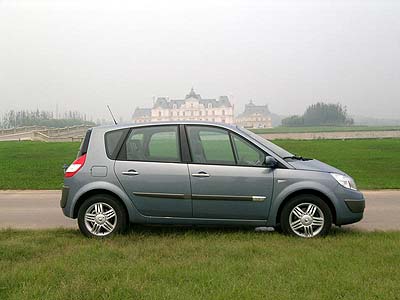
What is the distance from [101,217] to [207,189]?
1.51m

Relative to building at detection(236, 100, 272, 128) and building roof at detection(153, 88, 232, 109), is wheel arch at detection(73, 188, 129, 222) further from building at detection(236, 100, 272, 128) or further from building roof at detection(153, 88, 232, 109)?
building at detection(236, 100, 272, 128)

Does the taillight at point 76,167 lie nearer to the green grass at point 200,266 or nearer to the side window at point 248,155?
the green grass at point 200,266

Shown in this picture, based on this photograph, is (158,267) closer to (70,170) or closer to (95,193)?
(95,193)

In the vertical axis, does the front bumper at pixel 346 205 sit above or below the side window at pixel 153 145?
below

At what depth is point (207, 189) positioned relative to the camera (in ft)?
18.9

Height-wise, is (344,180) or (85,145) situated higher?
(85,145)

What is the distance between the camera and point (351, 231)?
6.29m

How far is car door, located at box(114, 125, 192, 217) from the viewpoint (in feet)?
19.0

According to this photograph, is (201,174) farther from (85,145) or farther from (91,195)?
(85,145)

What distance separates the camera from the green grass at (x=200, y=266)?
12.2 ft

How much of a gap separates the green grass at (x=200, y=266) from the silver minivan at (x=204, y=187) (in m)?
0.27

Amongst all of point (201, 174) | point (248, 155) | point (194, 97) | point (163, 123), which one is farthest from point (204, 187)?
point (194, 97)

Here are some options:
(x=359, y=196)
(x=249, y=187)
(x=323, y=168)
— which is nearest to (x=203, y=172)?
(x=249, y=187)

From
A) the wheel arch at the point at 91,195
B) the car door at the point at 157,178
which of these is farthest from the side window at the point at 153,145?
the wheel arch at the point at 91,195
